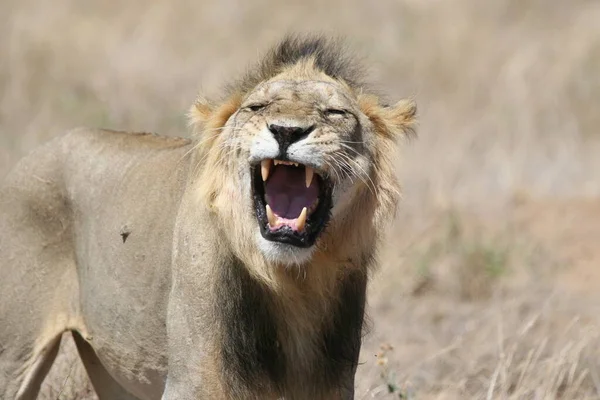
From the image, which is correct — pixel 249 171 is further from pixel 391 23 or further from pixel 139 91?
pixel 391 23

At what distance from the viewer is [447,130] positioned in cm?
1374

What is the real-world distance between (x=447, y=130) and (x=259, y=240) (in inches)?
384

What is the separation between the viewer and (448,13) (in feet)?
58.7

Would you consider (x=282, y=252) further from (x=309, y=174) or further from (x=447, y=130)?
(x=447, y=130)

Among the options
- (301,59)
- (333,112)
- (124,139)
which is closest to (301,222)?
(333,112)

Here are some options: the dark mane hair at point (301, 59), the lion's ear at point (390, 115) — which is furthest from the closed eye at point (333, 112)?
the dark mane hair at point (301, 59)

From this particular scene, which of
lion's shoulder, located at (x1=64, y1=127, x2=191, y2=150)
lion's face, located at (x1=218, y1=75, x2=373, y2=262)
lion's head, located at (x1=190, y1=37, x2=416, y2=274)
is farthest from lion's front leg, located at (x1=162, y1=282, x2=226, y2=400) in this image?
lion's shoulder, located at (x1=64, y1=127, x2=191, y2=150)

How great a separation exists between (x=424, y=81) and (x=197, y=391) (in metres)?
11.5

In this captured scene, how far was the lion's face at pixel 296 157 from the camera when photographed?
13.4ft

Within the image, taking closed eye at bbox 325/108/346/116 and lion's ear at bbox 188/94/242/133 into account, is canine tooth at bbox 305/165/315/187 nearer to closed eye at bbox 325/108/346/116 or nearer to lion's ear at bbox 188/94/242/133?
closed eye at bbox 325/108/346/116

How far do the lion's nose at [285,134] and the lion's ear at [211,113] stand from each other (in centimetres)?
43

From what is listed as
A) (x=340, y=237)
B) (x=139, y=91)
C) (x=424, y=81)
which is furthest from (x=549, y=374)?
(x=424, y=81)

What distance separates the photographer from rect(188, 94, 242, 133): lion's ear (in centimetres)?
446

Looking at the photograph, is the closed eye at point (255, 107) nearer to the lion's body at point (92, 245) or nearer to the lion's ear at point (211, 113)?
the lion's ear at point (211, 113)
